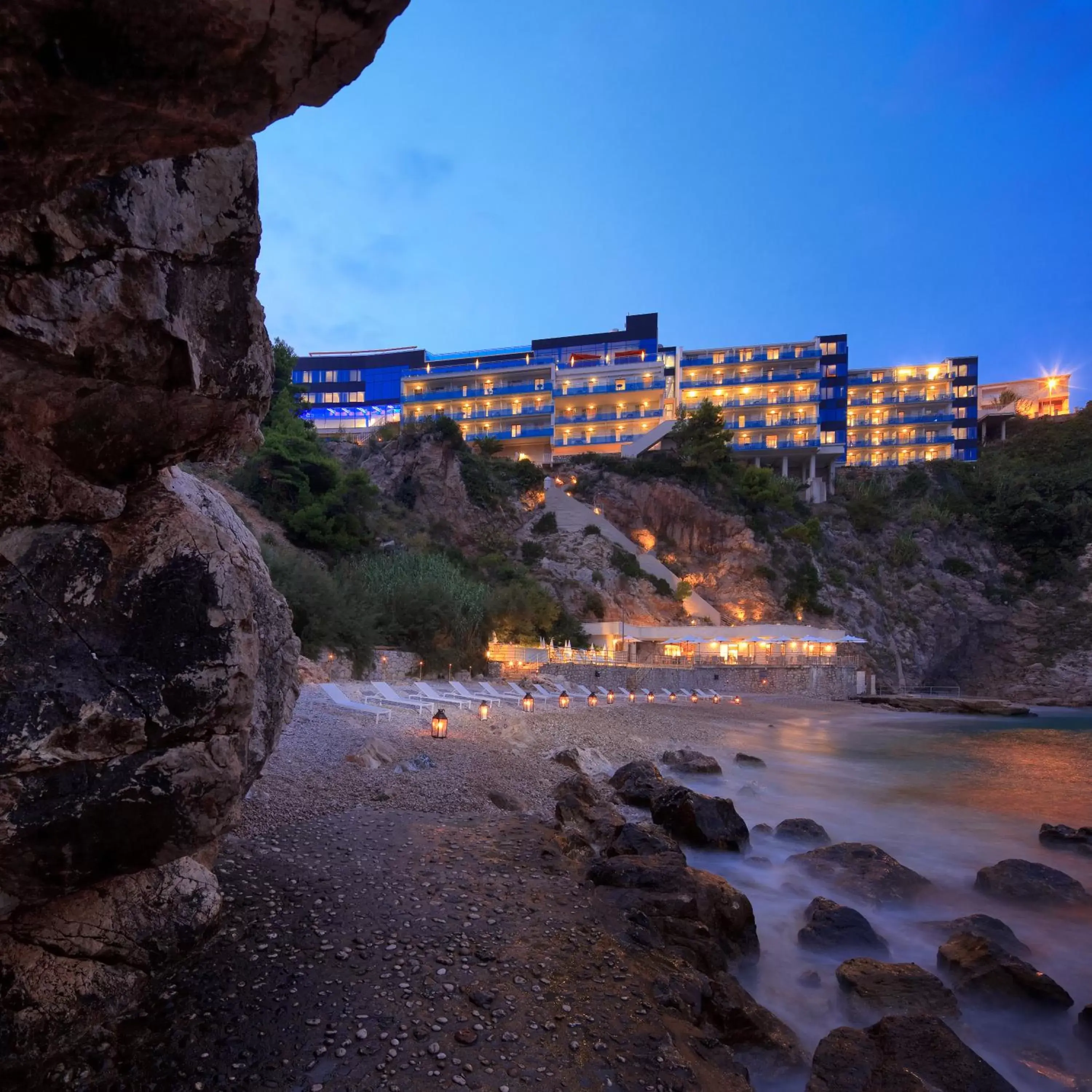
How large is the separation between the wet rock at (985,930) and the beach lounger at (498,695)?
12216 mm

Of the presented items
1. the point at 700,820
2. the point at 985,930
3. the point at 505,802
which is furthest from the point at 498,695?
the point at 985,930

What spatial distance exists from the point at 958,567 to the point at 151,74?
53.1m

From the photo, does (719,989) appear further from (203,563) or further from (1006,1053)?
(203,563)

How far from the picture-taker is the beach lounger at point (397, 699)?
14227 mm

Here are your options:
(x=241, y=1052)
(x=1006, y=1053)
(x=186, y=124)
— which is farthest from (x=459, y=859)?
(x=186, y=124)

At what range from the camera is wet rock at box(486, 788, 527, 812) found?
26.7 ft

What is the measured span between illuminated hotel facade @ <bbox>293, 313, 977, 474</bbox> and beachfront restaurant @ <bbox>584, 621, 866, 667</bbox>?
19203mm

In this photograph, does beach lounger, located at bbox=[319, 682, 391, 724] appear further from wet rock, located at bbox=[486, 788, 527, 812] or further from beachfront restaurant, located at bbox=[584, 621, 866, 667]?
beachfront restaurant, located at bbox=[584, 621, 866, 667]

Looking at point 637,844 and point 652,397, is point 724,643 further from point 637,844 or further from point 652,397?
point 637,844

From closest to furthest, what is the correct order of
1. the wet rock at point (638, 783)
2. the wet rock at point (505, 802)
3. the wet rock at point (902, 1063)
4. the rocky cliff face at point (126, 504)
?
the rocky cliff face at point (126, 504), the wet rock at point (902, 1063), the wet rock at point (505, 802), the wet rock at point (638, 783)

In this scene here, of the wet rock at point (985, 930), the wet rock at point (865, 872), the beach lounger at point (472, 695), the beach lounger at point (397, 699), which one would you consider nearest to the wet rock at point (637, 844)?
the wet rock at point (865, 872)

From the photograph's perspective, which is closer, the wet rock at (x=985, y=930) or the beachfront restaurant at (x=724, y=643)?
the wet rock at (x=985, y=930)

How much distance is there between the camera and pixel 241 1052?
3.17 meters

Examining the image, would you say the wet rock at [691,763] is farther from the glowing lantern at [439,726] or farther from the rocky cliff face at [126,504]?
the rocky cliff face at [126,504]
